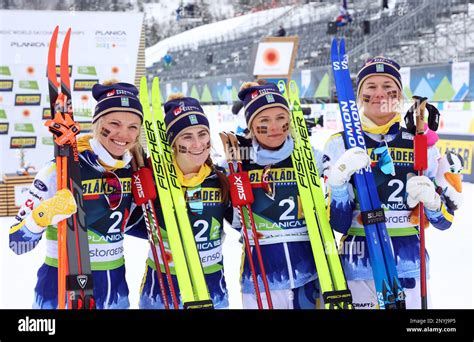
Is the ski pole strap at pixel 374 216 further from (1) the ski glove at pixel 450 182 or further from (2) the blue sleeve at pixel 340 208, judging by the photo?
(1) the ski glove at pixel 450 182

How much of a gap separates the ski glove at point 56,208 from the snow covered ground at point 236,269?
1578 millimetres

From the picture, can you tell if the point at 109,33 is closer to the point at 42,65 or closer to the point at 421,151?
the point at 42,65

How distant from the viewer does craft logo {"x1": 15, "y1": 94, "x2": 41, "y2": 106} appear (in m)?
7.12

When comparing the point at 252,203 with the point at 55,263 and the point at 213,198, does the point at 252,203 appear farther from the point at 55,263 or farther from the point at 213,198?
the point at 55,263

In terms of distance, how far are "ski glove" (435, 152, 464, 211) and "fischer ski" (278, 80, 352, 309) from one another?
47cm

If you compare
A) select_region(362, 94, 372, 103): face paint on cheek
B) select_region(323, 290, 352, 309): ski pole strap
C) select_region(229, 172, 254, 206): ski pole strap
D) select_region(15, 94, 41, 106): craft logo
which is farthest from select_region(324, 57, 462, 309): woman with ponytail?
select_region(15, 94, 41, 106): craft logo

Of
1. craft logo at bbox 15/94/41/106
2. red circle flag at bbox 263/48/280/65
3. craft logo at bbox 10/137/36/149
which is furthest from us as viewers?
craft logo at bbox 10/137/36/149

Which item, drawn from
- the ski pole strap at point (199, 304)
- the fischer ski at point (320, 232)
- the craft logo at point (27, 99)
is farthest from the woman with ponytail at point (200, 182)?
the craft logo at point (27, 99)

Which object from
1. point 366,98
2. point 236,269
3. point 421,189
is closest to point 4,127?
point 236,269

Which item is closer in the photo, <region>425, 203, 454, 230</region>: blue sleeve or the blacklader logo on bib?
the blacklader logo on bib

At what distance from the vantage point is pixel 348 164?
2.16 metres

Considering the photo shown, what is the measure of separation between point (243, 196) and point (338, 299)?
0.52 meters

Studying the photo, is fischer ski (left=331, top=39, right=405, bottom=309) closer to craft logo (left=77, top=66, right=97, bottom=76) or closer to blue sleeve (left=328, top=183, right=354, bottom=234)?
blue sleeve (left=328, top=183, right=354, bottom=234)
